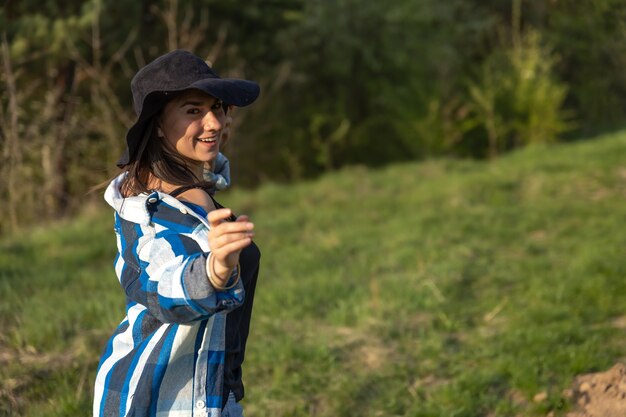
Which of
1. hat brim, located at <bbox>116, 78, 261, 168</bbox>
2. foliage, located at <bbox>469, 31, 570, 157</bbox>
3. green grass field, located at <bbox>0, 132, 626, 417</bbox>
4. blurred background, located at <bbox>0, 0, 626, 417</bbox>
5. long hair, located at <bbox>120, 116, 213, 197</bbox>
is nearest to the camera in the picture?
hat brim, located at <bbox>116, 78, 261, 168</bbox>

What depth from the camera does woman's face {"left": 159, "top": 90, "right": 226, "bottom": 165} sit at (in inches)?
94.7

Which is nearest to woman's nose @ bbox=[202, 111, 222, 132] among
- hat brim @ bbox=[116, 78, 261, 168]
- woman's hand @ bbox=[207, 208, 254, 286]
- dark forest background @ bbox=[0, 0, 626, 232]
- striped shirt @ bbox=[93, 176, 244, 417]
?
hat brim @ bbox=[116, 78, 261, 168]

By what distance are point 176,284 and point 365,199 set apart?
25.4ft

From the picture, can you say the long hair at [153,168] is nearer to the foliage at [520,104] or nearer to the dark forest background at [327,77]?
the dark forest background at [327,77]

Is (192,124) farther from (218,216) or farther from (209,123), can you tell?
(218,216)

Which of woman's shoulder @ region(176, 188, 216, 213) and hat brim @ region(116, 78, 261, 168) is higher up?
hat brim @ region(116, 78, 261, 168)

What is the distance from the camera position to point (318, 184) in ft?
35.5

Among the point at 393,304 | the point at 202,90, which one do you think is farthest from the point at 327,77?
the point at 202,90

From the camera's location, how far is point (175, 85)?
227cm

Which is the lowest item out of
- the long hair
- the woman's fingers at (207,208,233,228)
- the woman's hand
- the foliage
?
the foliage

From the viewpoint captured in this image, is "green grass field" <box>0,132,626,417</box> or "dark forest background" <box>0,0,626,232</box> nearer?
"green grass field" <box>0,132,626,417</box>

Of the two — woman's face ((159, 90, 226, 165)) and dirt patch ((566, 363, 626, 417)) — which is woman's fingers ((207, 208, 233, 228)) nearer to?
woman's face ((159, 90, 226, 165))

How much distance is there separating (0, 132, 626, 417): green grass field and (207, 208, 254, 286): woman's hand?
233 cm

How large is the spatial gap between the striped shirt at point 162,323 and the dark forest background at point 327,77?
21.7 feet
